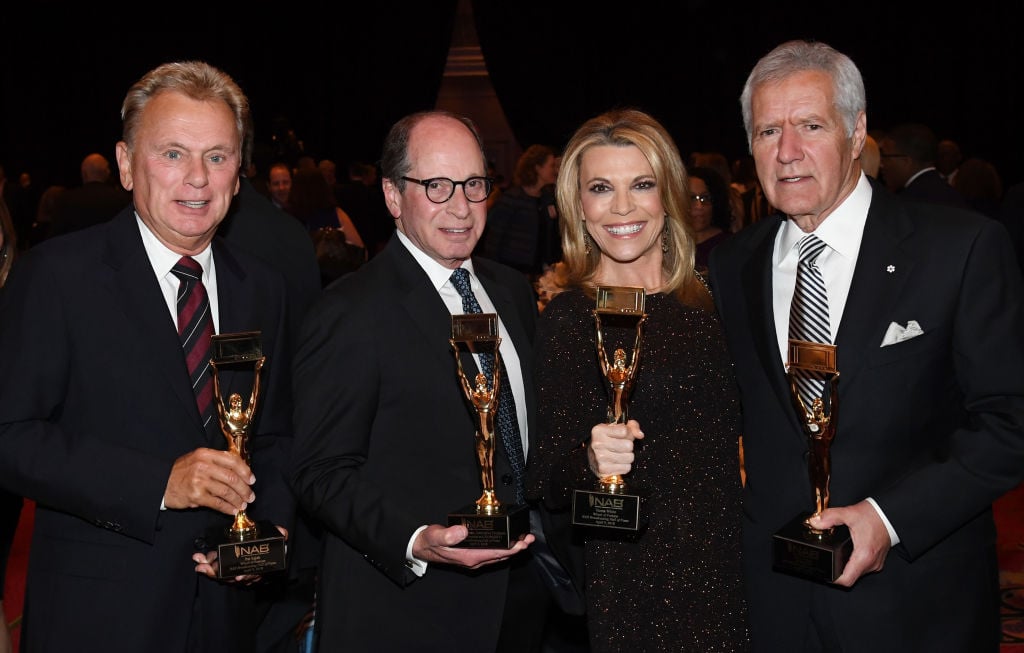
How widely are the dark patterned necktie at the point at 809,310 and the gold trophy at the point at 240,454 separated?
1.28 metres

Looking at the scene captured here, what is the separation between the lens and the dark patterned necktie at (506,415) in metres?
A: 2.71

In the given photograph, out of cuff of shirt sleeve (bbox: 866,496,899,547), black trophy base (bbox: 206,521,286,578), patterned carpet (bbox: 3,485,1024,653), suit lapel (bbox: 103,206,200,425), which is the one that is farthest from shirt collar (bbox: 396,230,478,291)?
patterned carpet (bbox: 3,485,1024,653)

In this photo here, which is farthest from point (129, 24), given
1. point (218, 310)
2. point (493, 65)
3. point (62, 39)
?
point (218, 310)

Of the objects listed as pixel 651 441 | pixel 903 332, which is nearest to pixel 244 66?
pixel 651 441

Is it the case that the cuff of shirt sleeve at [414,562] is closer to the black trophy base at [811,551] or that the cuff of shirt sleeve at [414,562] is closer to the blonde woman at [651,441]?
the blonde woman at [651,441]

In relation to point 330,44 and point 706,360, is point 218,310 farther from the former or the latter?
point 330,44

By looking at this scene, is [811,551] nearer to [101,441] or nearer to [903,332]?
[903,332]

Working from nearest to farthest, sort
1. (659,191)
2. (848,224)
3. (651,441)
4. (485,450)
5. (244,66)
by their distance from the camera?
(485,450), (848,224), (651,441), (659,191), (244,66)

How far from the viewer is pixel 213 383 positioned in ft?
7.74

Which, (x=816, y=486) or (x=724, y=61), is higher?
(x=724, y=61)

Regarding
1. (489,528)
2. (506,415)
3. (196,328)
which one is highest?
(196,328)

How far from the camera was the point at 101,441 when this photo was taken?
2346 mm

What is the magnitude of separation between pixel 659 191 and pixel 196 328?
131 centimetres

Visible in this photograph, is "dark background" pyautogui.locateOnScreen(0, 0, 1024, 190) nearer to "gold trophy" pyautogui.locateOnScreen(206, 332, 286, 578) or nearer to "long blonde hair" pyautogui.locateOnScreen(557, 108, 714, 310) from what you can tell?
"long blonde hair" pyautogui.locateOnScreen(557, 108, 714, 310)
